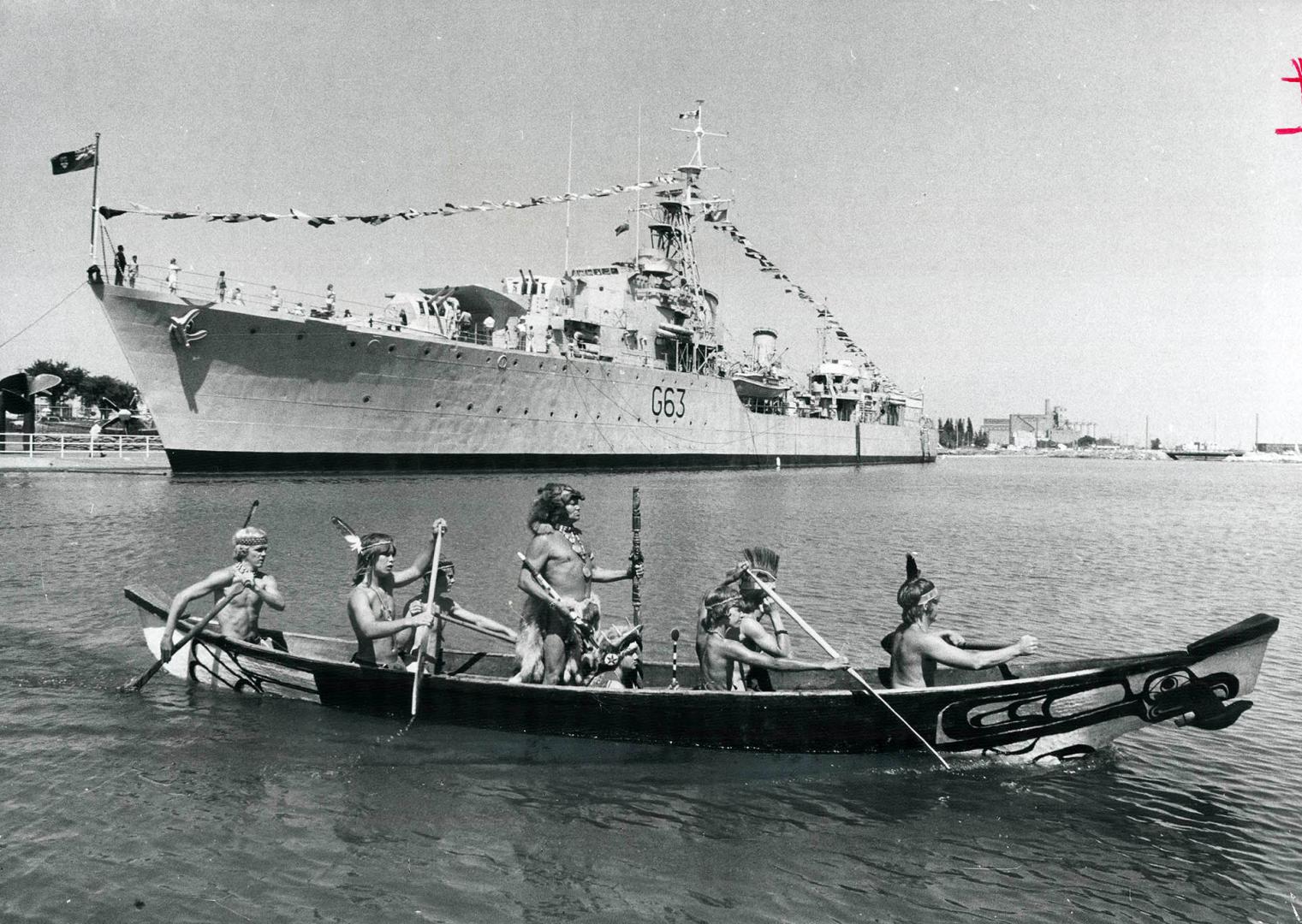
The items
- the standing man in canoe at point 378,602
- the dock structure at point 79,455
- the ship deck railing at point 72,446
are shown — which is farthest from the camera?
the ship deck railing at point 72,446

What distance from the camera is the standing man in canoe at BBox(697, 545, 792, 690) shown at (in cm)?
664

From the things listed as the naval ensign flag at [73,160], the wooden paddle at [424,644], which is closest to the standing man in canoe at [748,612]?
the wooden paddle at [424,644]

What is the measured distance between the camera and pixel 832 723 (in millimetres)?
6344

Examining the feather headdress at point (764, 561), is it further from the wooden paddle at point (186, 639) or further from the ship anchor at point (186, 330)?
the ship anchor at point (186, 330)

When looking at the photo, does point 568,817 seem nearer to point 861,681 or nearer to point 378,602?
point 861,681

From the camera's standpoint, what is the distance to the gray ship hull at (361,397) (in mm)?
27156

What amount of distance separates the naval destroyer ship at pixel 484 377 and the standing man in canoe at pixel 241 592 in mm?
21526

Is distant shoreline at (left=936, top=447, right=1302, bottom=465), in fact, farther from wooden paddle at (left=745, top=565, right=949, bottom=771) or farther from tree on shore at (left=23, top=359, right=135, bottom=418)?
wooden paddle at (left=745, top=565, right=949, bottom=771)

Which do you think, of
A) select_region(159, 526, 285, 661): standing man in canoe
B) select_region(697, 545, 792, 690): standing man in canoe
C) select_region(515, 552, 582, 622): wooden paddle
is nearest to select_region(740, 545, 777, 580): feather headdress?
select_region(697, 545, 792, 690): standing man in canoe

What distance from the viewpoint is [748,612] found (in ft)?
22.4

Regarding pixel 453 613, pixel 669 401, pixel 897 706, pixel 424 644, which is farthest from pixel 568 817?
pixel 669 401

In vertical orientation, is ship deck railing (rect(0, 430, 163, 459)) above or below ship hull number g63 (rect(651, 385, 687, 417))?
below

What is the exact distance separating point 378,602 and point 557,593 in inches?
58.8

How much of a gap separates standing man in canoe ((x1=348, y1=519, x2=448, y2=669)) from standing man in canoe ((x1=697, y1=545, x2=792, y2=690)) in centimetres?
219
